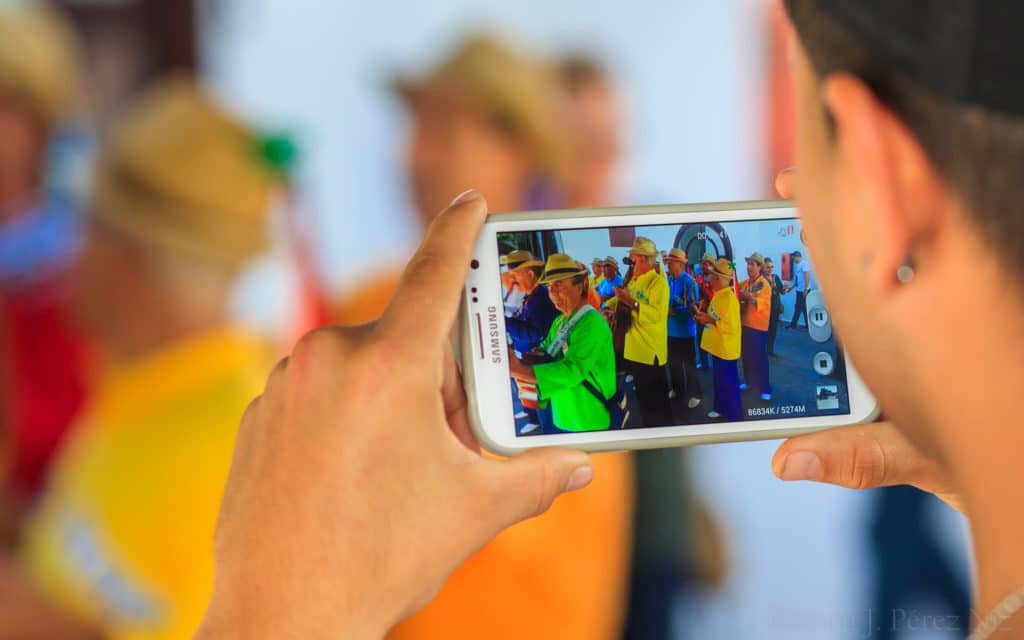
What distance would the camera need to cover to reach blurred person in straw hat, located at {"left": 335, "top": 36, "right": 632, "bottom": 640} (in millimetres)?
1311

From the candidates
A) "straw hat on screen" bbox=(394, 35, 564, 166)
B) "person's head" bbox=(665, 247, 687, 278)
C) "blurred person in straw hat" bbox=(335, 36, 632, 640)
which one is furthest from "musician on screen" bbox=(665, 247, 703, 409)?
"straw hat on screen" bbox=(394, 35, 564, 166)

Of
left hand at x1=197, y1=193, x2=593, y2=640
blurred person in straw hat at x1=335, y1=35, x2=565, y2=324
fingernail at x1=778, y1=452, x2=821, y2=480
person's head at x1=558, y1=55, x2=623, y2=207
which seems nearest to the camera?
left hand at x1=197, y1=193, x2=593, y2=640

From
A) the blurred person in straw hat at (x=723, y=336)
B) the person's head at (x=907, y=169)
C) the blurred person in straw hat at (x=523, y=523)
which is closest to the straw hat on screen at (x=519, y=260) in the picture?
the blurred person in straw hat at (x=723, y=336)

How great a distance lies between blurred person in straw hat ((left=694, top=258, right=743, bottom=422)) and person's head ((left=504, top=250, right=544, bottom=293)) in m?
0.11

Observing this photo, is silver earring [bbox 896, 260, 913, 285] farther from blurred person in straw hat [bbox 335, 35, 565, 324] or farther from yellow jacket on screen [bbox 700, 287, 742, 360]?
blurred person in straw hat [bbox 335, 35, 565, 324]

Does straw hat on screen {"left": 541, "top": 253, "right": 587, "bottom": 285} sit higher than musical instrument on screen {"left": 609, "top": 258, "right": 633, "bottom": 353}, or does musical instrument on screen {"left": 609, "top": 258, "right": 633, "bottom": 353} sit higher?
straw hat on screen {"left": 541, "top": 253, "right": 587, "bottom": 285}

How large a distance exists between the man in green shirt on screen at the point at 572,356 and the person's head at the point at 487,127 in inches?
44.8

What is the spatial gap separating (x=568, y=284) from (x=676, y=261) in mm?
70

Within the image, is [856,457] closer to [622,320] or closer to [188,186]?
[622,320]

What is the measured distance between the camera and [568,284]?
65cm

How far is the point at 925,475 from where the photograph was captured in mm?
632

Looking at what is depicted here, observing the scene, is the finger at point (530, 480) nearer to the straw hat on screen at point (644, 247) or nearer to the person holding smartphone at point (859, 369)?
the person holding smartphone at point (859, 369)

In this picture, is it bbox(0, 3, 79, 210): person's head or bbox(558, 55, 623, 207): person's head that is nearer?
bbox(0, 3, 79, 210): person's head

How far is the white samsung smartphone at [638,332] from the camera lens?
2.11ft
